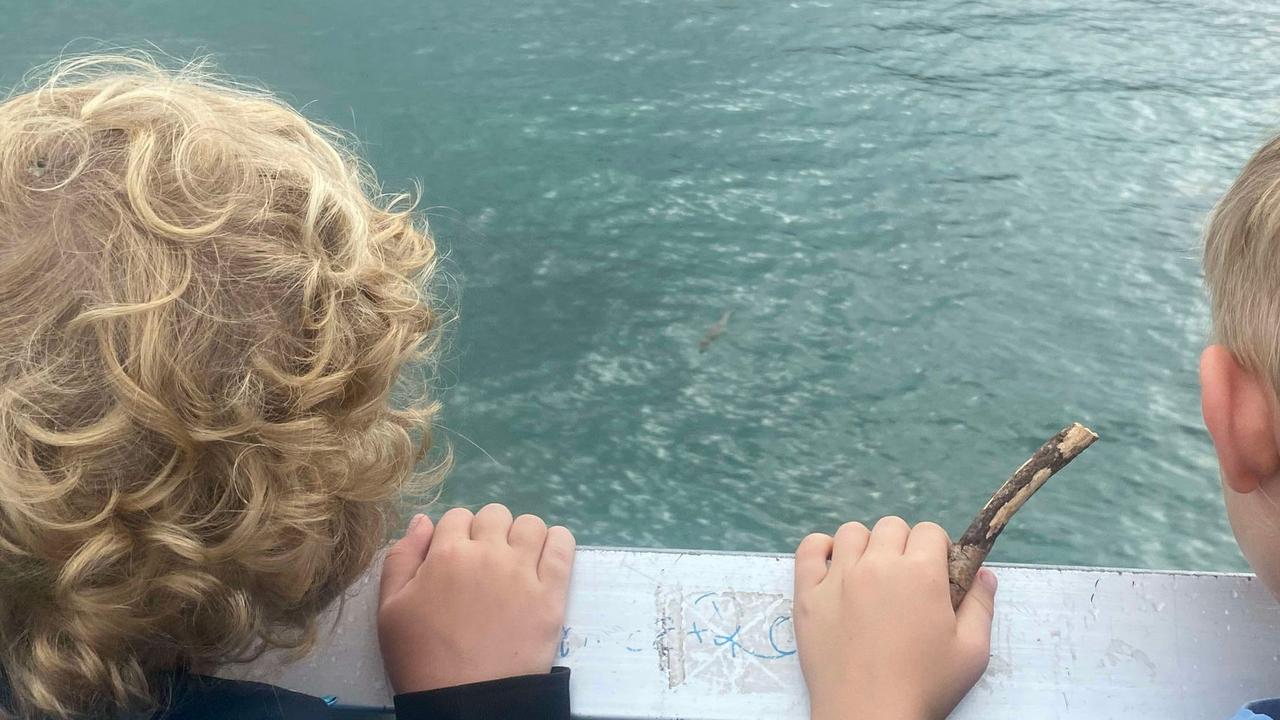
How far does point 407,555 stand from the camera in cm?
78

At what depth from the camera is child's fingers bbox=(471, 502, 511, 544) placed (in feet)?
2.59

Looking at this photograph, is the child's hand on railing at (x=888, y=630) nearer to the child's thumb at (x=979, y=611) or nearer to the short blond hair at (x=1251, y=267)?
the child's thumb at (x=979, y=611)

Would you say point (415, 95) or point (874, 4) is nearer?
point (415, 95)

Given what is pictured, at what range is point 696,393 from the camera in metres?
1.09

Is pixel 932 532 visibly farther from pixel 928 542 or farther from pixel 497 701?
pixel 497 701

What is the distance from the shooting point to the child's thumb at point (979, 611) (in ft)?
2.28

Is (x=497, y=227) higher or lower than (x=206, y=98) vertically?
lower

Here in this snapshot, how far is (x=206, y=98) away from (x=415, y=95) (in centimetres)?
78

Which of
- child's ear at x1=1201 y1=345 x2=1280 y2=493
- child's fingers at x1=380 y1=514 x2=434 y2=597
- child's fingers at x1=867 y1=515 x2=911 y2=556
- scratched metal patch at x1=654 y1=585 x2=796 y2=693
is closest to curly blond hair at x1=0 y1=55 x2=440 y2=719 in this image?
child's fingers at x1=380 y1=514 x2=434 y2=597

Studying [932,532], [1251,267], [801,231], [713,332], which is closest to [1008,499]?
[932,532]

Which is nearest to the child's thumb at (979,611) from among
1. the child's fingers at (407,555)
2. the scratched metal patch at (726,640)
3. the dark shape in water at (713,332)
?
the scratched metal patch at (726,640)

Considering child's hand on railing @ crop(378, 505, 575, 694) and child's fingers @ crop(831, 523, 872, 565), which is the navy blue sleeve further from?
child's fingers @ crop(831, 523, 872, 565)

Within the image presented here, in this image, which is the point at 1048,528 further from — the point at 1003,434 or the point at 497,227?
the point at 497,227

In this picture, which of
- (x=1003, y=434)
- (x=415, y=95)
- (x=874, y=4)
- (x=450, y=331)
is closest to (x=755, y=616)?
(x=1003, y=434)
